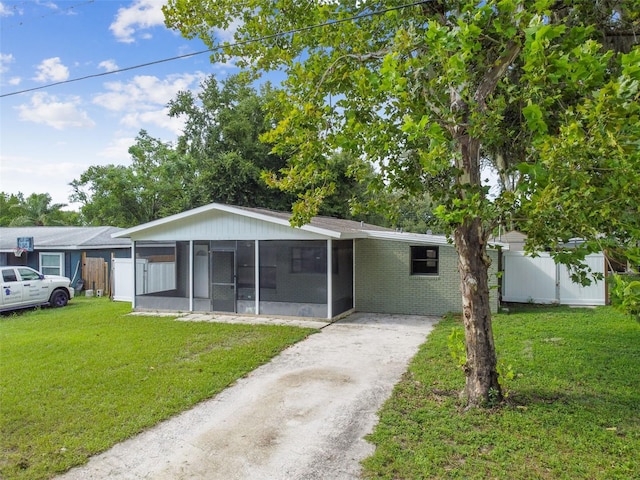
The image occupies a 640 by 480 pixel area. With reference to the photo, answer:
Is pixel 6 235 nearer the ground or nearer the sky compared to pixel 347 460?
nearer the sky

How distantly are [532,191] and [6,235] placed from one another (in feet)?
76.7

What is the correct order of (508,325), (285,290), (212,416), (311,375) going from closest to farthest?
(212,416) → (311,375) → (508,325) → (285,290)

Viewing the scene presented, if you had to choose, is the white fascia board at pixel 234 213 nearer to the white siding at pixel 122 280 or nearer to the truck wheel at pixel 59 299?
the white siding at pixel 122 280

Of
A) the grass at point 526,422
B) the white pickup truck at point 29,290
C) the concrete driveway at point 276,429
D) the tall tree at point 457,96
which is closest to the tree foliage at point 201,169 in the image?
the white pickup truck at point 29,290

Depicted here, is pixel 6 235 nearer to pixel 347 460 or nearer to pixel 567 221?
pixel 347 460

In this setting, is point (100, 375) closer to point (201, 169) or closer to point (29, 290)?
point (29, 290)

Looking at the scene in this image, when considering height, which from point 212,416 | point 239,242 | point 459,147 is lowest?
point 212,416

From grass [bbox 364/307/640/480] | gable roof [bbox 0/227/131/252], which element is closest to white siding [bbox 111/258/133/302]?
gable roof [bbox 0/227/131/252]

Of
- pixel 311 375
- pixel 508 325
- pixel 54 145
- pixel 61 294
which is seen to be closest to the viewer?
pixel 311 375

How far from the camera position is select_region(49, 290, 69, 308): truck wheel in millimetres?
13195

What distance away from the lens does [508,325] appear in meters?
9.32

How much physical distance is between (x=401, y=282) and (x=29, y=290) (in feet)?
35.5

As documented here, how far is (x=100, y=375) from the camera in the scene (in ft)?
20.2

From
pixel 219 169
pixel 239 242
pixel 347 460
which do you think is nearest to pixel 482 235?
pixel 347 460
